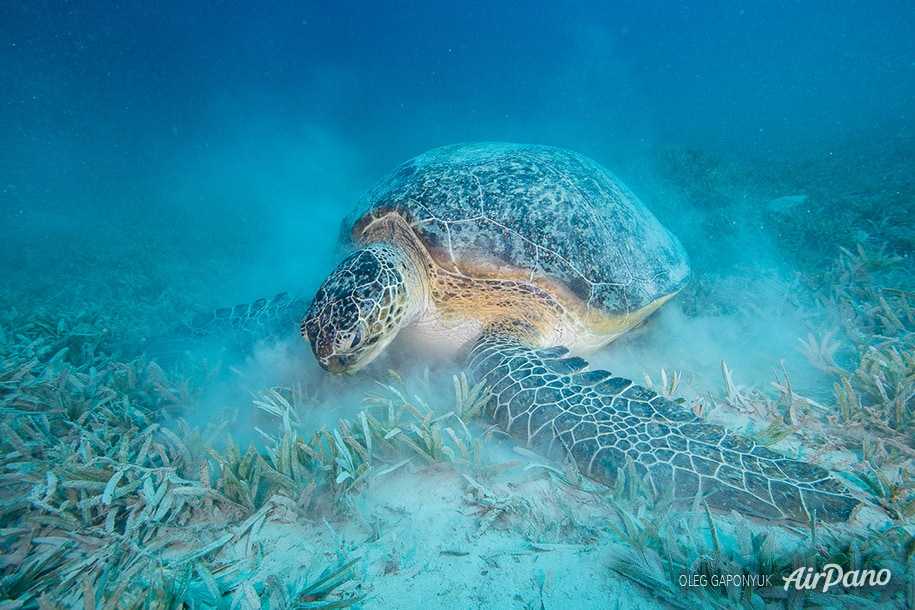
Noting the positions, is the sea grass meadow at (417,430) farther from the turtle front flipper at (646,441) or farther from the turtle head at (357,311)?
the turtle head at (357,311)

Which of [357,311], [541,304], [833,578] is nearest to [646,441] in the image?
[833,578]

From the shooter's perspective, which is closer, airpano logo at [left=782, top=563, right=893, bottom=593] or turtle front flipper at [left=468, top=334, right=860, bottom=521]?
airpano logo at [left=782, top=563, right=893, bottom=593]

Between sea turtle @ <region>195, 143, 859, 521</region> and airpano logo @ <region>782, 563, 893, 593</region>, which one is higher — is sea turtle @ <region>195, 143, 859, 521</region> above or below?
above

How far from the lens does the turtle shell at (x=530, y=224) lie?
9.21 feet

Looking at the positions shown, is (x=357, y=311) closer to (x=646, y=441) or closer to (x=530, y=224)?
(x=530, y=224)

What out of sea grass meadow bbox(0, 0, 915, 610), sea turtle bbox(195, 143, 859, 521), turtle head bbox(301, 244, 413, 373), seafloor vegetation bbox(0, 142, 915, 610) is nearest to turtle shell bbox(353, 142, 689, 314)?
sea turtle bbox(195, 143, 859, 521)

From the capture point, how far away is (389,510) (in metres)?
1.60

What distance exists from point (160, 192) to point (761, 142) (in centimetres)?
2712

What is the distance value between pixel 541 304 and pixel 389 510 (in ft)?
5.82

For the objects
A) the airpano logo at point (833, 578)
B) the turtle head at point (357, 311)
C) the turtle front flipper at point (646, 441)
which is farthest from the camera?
the turtle head at point (357, 311)

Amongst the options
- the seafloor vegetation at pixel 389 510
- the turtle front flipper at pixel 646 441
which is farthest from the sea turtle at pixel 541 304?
the seafloor vegetation at pixel 389 510

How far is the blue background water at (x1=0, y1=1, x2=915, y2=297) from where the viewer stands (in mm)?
15438

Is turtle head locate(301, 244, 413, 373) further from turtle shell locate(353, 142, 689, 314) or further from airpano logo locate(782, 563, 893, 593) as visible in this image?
airpano logo locate(782, 563, 893, 593)

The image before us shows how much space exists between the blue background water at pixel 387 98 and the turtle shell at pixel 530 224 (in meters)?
4.68
